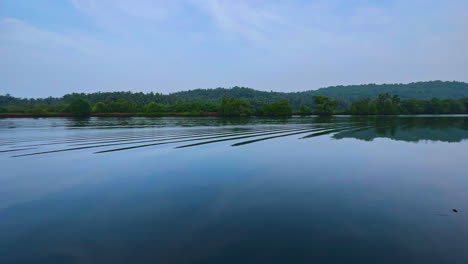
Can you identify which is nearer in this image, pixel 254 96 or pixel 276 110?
pixel 276 110

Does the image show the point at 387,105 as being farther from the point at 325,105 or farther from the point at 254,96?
the point at 254,96

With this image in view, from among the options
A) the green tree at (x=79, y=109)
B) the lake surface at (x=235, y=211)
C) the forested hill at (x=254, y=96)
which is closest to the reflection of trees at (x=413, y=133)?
the lake surface at (x=235, y=211)

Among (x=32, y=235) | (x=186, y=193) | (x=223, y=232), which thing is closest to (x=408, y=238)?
(x=223, y=232)

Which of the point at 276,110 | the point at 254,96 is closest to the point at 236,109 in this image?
the point at 276,110

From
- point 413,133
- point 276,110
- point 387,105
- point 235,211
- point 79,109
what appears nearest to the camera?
point 235,211

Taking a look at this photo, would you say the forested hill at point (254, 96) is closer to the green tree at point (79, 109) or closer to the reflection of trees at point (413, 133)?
the green tree at point (79, 109)

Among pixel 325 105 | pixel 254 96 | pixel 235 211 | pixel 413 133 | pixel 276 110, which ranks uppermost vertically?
pixel 254 96

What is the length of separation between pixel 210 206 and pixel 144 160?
19.7 feet

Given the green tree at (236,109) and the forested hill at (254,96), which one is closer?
the green tree at (236,109)

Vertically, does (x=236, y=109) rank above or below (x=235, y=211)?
above

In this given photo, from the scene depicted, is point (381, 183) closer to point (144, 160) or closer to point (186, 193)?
point (186, 193)

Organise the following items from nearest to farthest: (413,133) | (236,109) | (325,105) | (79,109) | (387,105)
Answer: (413,133)
(79,109)
(236,109)
(387,105)
(325,105)

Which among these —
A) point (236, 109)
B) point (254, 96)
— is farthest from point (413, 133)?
point (254, 96)

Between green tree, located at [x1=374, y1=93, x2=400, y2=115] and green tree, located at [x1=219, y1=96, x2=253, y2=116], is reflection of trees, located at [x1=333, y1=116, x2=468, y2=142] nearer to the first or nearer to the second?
green tree, located at [x1=219, y1=96, x2=253, y2=116]
